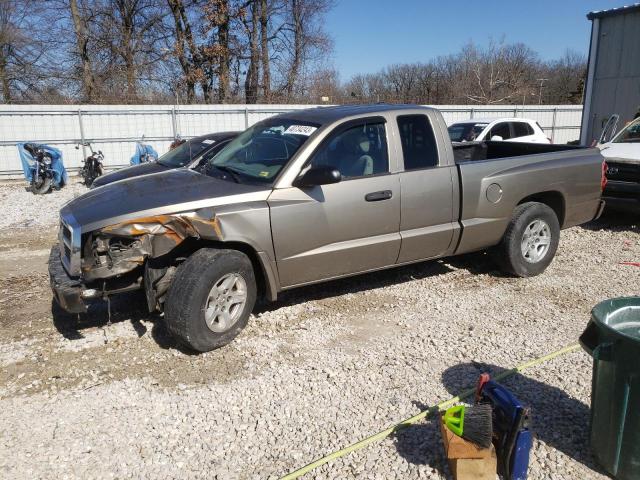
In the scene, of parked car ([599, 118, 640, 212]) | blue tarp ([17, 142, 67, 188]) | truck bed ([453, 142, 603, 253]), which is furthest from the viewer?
blue tarp ([17, 142, 67, 188])

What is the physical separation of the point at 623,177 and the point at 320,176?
19.8ft

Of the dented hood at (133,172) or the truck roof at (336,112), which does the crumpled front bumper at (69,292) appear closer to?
Answer: the truck roof at (336,112)

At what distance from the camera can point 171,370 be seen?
3.88m

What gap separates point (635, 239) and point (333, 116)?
542 centimetres

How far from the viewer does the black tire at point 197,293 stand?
3830mm

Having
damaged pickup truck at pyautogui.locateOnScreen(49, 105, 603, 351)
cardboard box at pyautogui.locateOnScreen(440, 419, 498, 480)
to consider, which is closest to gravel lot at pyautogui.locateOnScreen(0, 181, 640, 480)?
cardboard box at pyautogui.locateOnScreen(440, 419, 498, 480)

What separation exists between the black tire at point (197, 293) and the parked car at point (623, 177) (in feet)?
21.3

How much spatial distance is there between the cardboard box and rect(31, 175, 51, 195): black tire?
499 inches

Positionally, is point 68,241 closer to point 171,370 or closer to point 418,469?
point 171,370

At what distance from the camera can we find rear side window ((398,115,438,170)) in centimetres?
481

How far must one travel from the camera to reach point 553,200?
591 centimetres

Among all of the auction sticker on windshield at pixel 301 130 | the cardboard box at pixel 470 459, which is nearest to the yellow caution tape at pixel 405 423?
the cardboard box at pixel 470 459

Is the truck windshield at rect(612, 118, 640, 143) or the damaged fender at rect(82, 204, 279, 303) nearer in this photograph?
the damaged fender at rect(82, 204, 279, 303)

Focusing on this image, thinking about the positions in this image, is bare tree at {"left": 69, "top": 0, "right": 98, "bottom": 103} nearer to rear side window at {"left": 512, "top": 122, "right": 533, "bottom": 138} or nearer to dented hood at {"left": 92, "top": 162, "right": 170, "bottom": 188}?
dented hood at {"left": 92, "top": 162, "right": 170, "bottom": 188}
